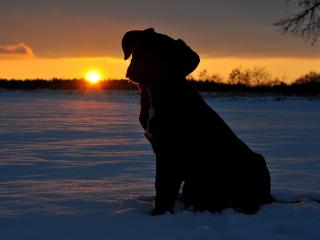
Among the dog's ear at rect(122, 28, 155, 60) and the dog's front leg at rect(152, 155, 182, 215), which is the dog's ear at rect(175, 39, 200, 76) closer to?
the dog's ear at rect(122, 28, 155, 60)

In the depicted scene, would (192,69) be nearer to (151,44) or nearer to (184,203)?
(151,44)

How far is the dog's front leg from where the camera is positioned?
146 inches

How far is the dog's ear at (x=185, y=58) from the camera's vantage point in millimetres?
3676

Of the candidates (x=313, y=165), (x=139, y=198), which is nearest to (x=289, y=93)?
(x=313, y=165)

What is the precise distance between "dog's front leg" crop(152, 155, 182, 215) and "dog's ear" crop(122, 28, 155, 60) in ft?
2.69

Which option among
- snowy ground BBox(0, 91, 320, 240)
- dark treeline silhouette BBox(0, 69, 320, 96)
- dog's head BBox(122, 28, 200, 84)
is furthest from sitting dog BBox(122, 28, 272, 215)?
dark treeline silhouette BBox(0, 69, 320, 96)

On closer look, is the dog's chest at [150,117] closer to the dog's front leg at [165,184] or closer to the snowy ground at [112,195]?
the dog's front leg at [165,184]

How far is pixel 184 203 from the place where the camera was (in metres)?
3.98

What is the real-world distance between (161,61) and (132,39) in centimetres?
34

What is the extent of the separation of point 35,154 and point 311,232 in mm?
4906

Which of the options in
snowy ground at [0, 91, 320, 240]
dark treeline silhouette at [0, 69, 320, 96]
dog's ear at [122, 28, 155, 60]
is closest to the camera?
snowy ground at [0, 91, 320, 240]

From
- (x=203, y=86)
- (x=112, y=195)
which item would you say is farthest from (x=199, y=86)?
(x=112, y=195)

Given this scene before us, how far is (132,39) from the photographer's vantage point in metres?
3.85

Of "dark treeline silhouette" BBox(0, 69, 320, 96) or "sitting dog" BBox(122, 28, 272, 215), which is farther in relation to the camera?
"dark treeline silhouette" BBox(0, 69, 320, 96)
